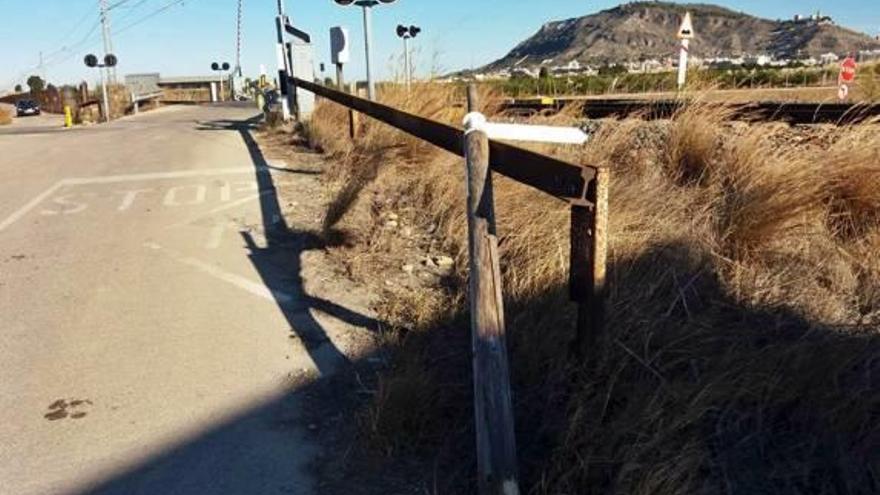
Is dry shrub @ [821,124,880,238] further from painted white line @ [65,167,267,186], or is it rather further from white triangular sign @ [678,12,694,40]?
white triangular sign @ [678,12,694,40]

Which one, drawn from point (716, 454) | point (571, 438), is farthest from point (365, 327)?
point (716, 454)

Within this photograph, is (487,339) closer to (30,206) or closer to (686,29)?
(30,206)

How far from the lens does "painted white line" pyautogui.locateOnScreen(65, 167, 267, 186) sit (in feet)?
37.6

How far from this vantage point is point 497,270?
294 cm

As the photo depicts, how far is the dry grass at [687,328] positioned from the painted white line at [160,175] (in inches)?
227

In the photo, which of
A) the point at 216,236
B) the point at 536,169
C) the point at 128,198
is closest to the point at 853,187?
the point at 536,169

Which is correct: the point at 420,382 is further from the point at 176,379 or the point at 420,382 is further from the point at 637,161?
the point at 637,161

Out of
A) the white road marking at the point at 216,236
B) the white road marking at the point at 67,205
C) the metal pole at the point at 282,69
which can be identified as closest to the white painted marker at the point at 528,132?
the white road marking at the point at 216,236

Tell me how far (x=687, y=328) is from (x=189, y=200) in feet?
24.8

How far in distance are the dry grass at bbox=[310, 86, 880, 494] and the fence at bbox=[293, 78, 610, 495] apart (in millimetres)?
208

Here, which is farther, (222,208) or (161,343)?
(222,208)

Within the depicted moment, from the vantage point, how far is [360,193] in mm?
7441

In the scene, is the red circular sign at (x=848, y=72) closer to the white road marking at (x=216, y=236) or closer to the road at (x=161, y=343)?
the road at (x=161, y=343)

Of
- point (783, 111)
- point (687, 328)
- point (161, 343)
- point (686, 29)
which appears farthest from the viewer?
point (686, 29)
